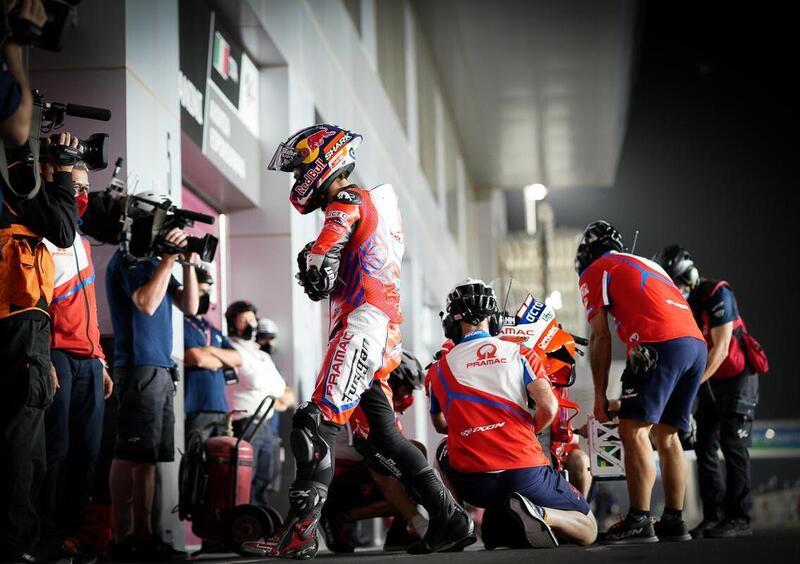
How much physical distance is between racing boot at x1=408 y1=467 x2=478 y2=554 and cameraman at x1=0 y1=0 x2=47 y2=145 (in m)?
2.57

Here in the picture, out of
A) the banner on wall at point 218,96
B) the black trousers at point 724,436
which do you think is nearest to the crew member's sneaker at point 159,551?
the banner on wall at point 218,96

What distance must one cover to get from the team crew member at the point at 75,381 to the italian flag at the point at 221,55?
14.4ft

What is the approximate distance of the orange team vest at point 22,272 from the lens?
5074 millimetres

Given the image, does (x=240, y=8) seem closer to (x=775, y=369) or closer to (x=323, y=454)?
(x=323, y=454)

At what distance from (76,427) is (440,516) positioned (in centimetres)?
195

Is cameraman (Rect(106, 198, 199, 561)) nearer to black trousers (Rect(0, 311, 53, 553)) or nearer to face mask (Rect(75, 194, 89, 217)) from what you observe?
face mask (Rect(75, 194, 89, 217))

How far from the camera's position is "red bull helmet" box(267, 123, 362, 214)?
607cm

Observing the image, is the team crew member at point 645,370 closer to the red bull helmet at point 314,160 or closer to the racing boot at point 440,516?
the racing boot at point 440,516

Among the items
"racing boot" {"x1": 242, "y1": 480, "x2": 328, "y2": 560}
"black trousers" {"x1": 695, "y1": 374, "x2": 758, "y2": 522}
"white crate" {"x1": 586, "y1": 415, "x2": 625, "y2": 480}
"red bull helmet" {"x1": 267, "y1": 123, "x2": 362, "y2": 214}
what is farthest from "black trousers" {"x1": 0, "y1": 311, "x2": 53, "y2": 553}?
"black trousers" {"x1": 695, "y1": 374, "x2": 758, "y2": 522}

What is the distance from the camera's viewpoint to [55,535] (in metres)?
5.56

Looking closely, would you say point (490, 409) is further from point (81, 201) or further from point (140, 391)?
point (81, 201)

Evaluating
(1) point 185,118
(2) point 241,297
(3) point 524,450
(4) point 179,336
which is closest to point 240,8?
(1) point 185,118

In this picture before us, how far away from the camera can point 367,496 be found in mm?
7855

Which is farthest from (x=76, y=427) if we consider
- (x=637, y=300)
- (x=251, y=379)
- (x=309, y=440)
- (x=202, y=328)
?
(x=251, y=379)
